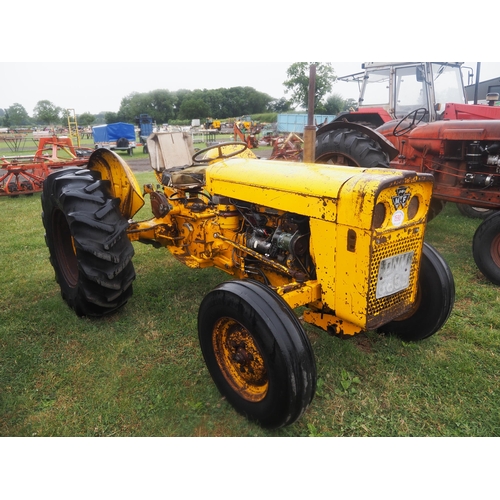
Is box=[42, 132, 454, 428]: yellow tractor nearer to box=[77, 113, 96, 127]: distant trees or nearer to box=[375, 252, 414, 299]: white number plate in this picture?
box=[375, 252, 414, 299]: white number plate

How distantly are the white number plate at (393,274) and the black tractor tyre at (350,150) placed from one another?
225 centimetres

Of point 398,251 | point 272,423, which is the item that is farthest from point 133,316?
point 398,251

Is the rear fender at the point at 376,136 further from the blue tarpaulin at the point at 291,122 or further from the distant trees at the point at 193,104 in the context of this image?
the distant trees at the point at 193,104

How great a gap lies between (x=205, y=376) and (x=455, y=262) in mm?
3308

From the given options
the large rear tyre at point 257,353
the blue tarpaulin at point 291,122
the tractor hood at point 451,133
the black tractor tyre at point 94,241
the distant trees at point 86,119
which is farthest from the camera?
the distant trees at point 86,119

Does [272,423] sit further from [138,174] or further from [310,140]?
[138,174]

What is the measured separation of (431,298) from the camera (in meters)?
2.73

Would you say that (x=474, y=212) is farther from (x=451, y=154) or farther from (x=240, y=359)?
(x=240, y=359)

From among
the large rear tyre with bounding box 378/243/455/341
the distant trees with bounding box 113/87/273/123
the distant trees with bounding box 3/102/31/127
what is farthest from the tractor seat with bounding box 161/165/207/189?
the distant trees with bounding box 3/102/31/127

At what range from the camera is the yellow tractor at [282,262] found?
2.02 m

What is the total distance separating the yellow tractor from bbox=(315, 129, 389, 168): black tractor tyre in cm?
184

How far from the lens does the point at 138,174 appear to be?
12.2 meters

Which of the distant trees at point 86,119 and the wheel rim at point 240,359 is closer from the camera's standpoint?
the wheel rim at point 240,359

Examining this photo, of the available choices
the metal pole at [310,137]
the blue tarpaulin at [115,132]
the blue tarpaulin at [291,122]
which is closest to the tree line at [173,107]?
the blue tarpaulin at [291,122]
